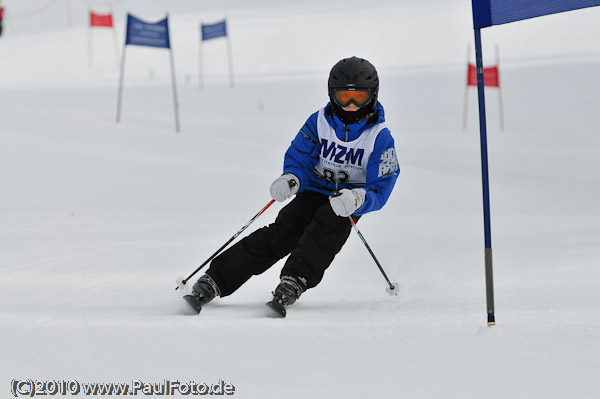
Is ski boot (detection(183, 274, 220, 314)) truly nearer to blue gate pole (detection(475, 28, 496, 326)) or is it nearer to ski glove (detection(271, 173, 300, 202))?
ski glove (detection(271, 173, 300, 202))

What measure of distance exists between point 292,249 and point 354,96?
A: 0.80 m

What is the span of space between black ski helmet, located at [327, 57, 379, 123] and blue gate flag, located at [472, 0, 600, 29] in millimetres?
746

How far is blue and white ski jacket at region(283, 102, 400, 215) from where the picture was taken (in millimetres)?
3480

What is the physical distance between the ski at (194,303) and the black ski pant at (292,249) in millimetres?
188

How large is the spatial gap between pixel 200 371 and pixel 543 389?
1.10 meters

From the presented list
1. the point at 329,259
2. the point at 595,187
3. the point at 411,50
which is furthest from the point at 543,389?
the point at 411,50

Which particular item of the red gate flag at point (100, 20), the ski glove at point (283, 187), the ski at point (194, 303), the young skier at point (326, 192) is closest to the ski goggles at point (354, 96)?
the young skier at point (326, 192)

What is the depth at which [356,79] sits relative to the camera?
3.46 m

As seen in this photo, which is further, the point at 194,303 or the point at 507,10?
the point at 194,303

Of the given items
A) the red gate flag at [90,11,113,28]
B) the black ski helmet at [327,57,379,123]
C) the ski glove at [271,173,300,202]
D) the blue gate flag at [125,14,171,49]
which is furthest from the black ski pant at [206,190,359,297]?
the red gate flag at [90,11,113,28]

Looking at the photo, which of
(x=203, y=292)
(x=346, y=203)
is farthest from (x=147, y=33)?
(x=346, y=203)

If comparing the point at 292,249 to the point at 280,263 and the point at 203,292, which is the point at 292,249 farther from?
the point at 280,263

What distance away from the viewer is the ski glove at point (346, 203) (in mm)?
3285

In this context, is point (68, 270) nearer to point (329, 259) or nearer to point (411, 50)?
point (329, 259)
